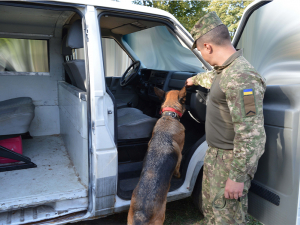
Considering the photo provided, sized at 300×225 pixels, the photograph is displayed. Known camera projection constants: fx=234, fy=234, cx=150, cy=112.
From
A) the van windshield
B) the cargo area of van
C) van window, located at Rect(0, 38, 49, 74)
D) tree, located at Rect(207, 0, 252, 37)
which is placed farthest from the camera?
tree, located at Rect(207, 0, 252, 37)

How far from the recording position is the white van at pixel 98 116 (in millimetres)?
1730

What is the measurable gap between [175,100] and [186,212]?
54.8 inches

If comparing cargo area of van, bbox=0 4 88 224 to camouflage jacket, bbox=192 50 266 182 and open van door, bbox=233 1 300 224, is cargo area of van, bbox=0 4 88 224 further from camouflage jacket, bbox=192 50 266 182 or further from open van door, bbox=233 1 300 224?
open van door, bbox=233 1 300 224

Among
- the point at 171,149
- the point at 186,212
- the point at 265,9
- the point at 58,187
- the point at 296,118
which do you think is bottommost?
the point at 186,212

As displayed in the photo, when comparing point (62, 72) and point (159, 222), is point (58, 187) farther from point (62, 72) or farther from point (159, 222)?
point (62, 72)

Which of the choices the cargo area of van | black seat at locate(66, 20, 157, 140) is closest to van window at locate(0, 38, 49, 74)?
the cargo area of van

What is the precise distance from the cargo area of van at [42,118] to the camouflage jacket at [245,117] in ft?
4.27

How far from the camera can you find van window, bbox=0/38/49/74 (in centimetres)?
368

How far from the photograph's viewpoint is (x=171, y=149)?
2.38 m

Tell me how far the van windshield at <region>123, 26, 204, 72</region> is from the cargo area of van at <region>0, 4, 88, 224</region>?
157 cm

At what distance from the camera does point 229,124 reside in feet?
5.52

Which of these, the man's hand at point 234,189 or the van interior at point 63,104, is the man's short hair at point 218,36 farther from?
the man's hand at point 234,189

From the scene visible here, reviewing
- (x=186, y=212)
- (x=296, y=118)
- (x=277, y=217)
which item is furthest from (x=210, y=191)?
(x=186, y=212)

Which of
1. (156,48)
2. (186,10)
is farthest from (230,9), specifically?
(156,48)
